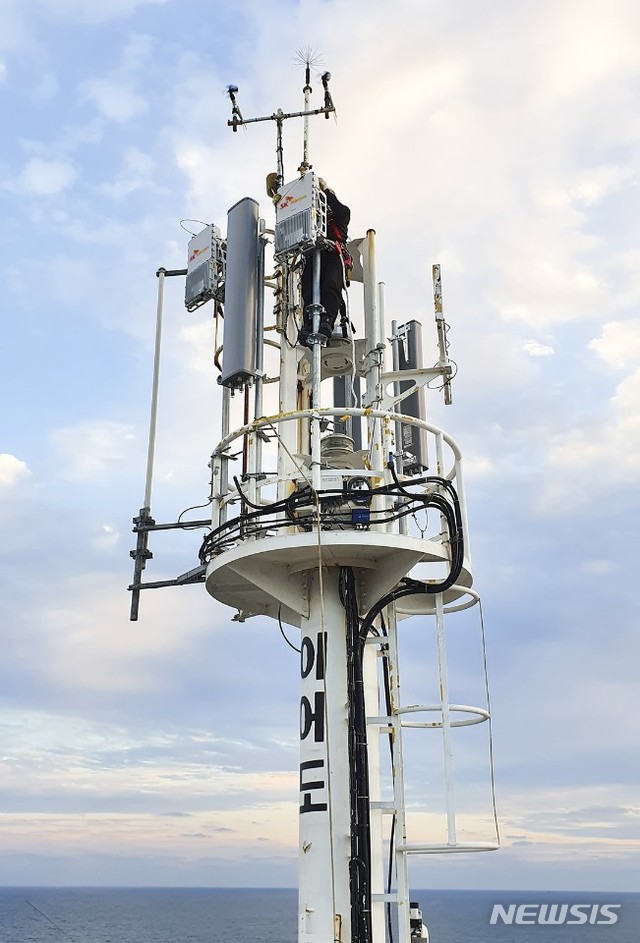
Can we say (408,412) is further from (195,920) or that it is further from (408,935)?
(195,920)

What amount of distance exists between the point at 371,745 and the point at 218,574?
3369 millimetres

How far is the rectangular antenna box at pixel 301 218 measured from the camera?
1455 cm

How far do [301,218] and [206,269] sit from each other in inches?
98.6

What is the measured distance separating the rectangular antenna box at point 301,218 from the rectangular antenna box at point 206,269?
182cm

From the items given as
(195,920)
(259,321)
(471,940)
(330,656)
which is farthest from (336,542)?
(195,920)

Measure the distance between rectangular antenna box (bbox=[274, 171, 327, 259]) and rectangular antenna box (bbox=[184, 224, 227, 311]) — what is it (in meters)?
1.82

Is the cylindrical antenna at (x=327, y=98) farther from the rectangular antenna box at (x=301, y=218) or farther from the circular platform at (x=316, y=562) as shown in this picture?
the circular platform at (x=316, y=562)

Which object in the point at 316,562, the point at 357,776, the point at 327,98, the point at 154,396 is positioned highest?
the point at 327,98

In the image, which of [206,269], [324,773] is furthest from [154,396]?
[324,773]

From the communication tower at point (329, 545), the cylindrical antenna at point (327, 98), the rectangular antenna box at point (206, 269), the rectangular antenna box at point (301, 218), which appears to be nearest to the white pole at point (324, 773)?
the communication tower at point (329, 545)

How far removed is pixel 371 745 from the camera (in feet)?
43.8

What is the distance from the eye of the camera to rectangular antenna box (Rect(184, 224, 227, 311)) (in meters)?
16.3

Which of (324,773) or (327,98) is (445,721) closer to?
(324,773)

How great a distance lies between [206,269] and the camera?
53.9 ft
